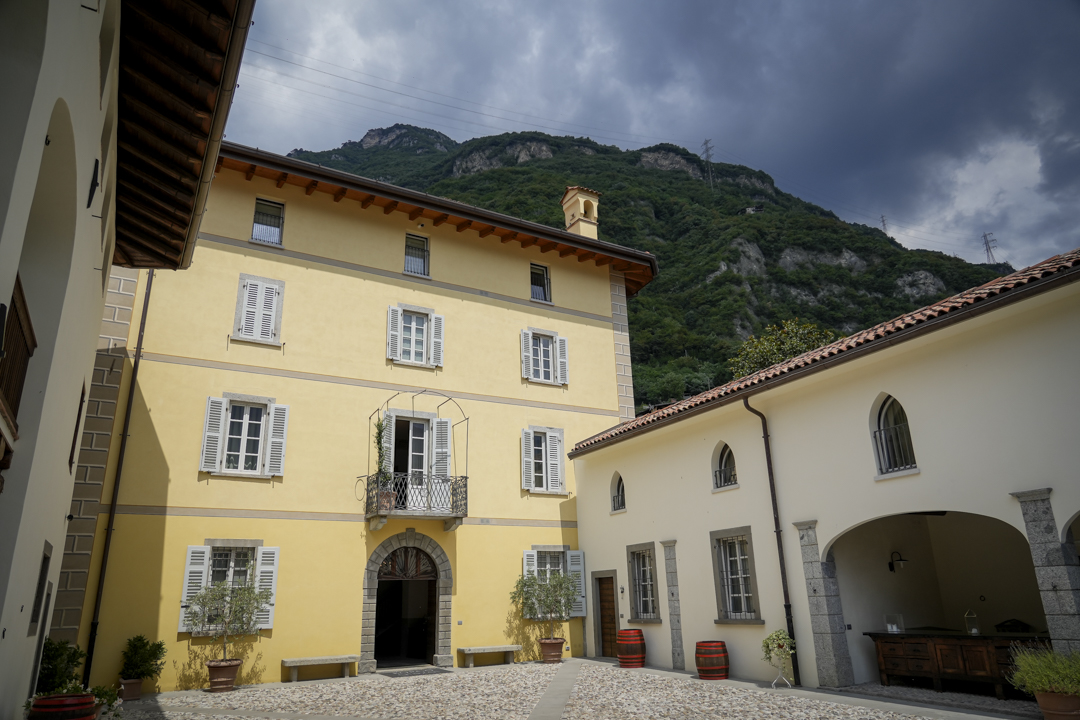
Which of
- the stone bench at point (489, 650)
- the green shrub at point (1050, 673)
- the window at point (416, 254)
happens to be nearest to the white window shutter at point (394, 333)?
the window at point (416, 254)

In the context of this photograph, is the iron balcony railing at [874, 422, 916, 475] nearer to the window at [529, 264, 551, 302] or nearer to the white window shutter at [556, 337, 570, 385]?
the white window shutter at [556, 337, 570, 385]

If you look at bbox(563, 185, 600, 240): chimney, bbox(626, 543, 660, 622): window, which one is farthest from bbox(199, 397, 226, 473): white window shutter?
bbox(563, 185, 600, 240): chimney

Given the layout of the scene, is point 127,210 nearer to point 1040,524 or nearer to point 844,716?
point 844,716

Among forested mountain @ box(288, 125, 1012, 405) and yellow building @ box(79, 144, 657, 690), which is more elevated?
forested mountain @ box(288, 125, 1012, 405)

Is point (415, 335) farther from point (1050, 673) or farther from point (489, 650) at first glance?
point (1050, 673)

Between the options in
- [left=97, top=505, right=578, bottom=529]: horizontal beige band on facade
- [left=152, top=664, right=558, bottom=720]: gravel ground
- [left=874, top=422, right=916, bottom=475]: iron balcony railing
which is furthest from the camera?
[left=97, top=505, right=578, bottom=529]: horizontal beige band on facade

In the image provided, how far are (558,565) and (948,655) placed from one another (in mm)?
8827

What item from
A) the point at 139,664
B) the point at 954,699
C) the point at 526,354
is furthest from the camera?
the point at 526,354

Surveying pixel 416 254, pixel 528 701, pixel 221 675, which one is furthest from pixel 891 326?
pixel 221 675

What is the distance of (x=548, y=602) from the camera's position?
52.0 feet

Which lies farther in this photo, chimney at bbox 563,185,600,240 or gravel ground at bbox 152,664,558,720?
chimney at bbox 563,185,600,240

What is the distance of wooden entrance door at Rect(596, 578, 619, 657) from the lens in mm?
16094

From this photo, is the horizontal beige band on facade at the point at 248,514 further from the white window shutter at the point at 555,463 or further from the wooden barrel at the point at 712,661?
the wooden barrel at the point at 712,661

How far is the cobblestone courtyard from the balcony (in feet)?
10.2
